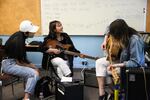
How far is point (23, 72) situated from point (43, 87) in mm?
481

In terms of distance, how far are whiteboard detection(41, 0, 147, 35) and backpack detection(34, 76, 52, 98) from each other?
166cm

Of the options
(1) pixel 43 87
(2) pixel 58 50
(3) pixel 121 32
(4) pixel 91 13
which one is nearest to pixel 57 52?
(2) pixel 58 50

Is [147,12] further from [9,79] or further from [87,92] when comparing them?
[9,79]

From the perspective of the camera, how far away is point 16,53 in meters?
3.52

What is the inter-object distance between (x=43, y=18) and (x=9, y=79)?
2.02 meters

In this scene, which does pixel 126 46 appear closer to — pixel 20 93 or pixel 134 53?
pixel 134 53

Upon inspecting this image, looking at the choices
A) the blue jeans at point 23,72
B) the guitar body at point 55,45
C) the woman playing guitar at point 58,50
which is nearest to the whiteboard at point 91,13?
the woman playing guitar at point 58,50

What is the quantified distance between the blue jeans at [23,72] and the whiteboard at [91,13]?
1.88 meters

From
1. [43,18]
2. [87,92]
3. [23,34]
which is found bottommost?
[87,92]

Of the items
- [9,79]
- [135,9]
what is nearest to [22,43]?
[9,79]

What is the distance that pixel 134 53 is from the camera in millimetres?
2971

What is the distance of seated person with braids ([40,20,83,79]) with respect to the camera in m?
3.91

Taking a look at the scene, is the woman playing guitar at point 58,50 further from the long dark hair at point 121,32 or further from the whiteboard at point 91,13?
the whiteboard at point 91,13

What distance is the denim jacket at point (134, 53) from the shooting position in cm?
296
